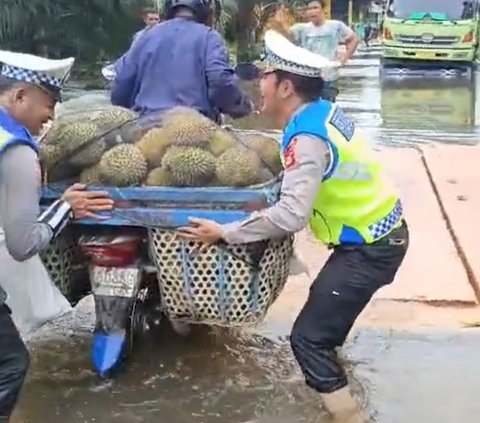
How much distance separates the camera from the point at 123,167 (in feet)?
14.3

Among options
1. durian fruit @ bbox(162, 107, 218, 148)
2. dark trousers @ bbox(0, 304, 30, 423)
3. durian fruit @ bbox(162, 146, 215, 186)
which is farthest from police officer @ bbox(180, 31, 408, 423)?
dark trousers @ bbox(0, 304, 30, 423)

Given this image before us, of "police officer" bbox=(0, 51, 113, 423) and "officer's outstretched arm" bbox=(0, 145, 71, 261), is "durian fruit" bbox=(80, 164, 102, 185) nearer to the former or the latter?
"police officer" bbox=(0, 51, 113, 423)

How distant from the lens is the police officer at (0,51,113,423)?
11.8 feet

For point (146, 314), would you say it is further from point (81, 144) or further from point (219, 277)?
point (81, 144)

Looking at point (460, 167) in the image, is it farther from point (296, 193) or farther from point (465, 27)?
point (465, 27)

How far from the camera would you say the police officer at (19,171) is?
3598 millimetres

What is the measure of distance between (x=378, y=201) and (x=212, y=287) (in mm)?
830

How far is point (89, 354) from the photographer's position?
5.08 m

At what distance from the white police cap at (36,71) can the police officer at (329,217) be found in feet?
2.65

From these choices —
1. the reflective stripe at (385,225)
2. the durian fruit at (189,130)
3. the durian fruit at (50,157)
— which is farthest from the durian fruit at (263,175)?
the durian fruit at (50,157)

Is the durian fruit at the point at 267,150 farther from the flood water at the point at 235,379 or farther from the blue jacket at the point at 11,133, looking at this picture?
the blue jacket at the point at 11,133

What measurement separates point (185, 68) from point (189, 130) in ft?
2.98

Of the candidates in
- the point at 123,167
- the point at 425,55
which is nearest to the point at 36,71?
the point at 123,167

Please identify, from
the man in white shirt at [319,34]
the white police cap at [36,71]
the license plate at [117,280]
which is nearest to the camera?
the white police cap at [36,71]
